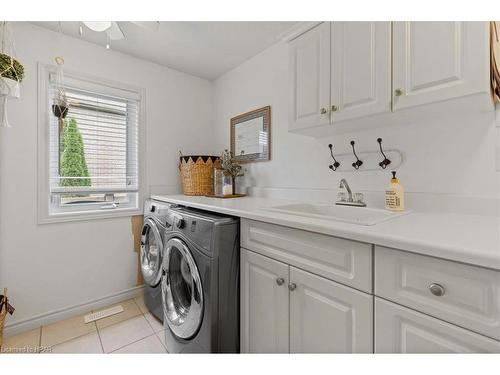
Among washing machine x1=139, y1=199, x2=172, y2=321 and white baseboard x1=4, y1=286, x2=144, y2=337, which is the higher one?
washing machine x1=139, y1=199, x2=172, y2=321

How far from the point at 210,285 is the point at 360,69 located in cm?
129

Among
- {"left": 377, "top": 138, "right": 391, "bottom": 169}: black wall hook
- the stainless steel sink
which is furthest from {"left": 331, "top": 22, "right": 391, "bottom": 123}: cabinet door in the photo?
the stainless steel sink

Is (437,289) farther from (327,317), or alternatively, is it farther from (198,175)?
(198,175)

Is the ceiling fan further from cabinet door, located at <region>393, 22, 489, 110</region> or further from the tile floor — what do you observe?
the tile floor

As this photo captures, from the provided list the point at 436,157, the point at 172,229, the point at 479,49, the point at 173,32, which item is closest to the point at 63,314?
the point at 172,229

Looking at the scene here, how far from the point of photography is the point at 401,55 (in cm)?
104

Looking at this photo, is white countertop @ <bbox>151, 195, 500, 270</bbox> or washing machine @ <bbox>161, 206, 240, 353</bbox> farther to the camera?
washing machine @ <bbox>161, 206, 240, 353</bbox>

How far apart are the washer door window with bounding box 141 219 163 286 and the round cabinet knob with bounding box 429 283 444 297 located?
160 cm

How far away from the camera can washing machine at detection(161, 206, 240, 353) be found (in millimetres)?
1180

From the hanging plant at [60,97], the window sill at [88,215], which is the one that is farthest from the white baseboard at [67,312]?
the hanging plant at [60,97]

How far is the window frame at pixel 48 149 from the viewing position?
5.78ft
